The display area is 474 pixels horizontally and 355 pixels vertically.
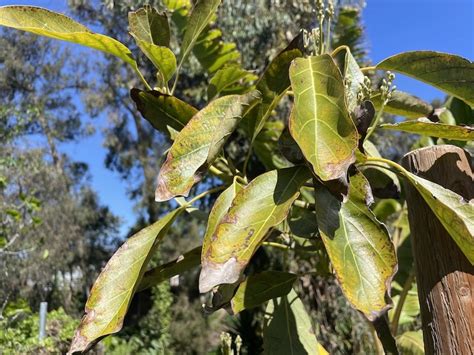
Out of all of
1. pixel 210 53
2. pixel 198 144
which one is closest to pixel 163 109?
pixel 198 144

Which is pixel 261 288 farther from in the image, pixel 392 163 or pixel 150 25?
pixel 150 25

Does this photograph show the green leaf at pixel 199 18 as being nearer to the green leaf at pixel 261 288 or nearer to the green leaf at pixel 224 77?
the green leaf at pixel 224 77

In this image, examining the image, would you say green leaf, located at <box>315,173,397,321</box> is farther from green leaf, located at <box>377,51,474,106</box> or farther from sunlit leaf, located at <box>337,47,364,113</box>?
green leaf, located at <box>377,51,474,106</box>

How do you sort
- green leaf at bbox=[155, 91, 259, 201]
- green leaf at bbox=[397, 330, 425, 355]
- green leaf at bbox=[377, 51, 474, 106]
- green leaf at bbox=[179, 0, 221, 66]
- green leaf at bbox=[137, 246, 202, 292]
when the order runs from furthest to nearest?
1. green leaf at bbox=[397, 330, 425, 355]
2. green leaf at bbox=[137, 246, 202, 292]
3. green leaf at bbox=[179, 0, 221, 66]
4. green leaf at bbox=[377, 51, 474, 106]
5. green leaf at bbox=[155, 91, 259, 201]

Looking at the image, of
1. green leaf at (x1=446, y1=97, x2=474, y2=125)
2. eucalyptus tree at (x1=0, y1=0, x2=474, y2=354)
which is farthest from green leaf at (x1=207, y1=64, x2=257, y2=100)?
green leaf at (x1=446, y1=97, x2=474, y2=125)

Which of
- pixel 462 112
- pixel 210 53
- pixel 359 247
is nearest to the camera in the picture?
pixel 359 247

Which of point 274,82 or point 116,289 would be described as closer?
point 116,289

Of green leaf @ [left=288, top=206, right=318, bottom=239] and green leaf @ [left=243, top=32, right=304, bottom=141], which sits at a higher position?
green leaf @ [left=243, top=32, right=304, bottom=141]

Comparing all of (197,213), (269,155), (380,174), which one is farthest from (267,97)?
(269,155)
